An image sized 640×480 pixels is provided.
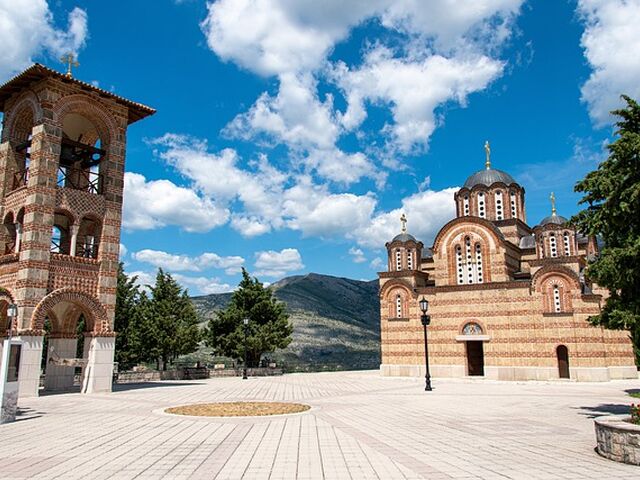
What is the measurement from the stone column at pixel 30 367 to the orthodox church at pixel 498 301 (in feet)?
69.0

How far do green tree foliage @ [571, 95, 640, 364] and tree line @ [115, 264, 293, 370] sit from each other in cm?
2461

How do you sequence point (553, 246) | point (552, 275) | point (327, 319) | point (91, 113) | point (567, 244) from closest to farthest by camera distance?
point (91, 113), point (552, 275), point (567, 244), point (553, 246), point (327, 319)

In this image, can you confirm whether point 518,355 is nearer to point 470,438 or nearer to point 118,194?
point 470,438

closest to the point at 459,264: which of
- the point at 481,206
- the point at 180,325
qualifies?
the point at 481,206

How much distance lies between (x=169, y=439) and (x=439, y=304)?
80.2 ft

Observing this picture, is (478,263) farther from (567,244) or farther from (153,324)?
(153,324)

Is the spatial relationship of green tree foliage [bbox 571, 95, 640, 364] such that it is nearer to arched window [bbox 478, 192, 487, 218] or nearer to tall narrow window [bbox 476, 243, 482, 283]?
tall narrow window [bbox 476, 243, 482, 283]

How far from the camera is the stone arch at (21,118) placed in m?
22.8

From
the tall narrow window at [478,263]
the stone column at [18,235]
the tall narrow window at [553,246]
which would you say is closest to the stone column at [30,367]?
the stone column at [18,235]

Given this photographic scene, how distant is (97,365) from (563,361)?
24724mm

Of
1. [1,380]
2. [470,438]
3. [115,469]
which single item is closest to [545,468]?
[470,438]

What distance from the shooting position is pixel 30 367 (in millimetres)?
19797

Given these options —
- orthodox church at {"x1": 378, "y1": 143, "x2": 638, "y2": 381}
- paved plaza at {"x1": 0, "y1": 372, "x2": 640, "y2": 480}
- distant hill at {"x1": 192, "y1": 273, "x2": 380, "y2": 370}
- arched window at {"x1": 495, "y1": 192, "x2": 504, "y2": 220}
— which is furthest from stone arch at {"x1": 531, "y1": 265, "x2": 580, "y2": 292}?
distant hill at {"x1": 192, "y1": 273, "x2": 380, "y2": 370}

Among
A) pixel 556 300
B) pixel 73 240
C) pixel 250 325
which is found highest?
pixel 73 240
